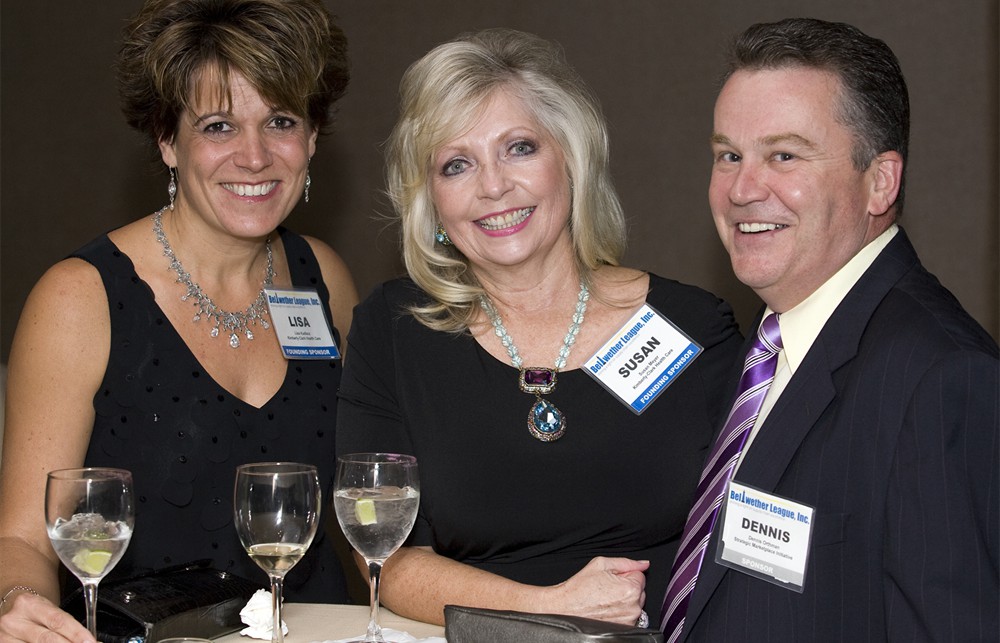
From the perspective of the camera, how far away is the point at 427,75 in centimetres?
248

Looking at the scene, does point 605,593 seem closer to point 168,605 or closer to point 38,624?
point 168,605

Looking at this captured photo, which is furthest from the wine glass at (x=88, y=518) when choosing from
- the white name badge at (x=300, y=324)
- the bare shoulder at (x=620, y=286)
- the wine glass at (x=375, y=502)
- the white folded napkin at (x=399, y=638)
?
the bare shoulder at (x=620, y=286)

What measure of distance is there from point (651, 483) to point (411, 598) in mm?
580

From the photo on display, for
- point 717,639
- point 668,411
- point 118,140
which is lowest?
point 717,639

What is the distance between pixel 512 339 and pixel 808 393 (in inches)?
33.2

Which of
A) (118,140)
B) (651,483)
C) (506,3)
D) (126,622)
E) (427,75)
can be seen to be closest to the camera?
(126,622)

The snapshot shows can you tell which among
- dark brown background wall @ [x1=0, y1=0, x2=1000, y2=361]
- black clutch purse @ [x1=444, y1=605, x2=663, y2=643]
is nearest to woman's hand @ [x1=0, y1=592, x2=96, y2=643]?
black clutch purse @ [x1=444, y1=605, x2=663, y2=643]

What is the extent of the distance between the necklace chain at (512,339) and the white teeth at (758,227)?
0.55 meters

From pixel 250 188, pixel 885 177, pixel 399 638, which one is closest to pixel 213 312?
pixel 250 188

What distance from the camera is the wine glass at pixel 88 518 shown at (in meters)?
1.58

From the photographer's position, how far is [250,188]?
2.69 m

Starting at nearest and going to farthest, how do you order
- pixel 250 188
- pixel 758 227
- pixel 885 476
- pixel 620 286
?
pixel 885 476, pixel 758 227, pixel 620 286, pixel 250 188

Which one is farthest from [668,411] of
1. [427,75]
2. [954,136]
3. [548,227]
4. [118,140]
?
[118,140]

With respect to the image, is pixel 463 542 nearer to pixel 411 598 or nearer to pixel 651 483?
pixel 411 598
